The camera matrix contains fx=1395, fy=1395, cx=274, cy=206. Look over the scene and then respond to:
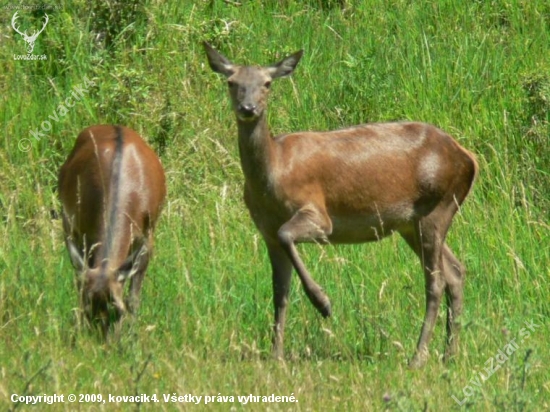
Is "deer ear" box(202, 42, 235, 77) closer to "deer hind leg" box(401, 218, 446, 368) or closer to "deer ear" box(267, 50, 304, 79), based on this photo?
"deer ear" box(267, 50, 304, 79)

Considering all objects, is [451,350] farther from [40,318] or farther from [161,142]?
[161,142]

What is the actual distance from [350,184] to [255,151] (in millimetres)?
757

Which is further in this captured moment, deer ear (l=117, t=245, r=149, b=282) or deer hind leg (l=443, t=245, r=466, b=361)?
deer hind leg (l=443, t=245, r=466, b=361)

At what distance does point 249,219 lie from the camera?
10.9 m

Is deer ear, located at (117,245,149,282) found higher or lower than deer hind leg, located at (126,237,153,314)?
higher

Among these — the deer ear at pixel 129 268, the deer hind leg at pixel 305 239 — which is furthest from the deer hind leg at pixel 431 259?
the deer ear at pixel 129 268

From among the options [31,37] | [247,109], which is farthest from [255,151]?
[31,37]

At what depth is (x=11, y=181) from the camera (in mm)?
11320

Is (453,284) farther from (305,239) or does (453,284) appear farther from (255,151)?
(255,151)

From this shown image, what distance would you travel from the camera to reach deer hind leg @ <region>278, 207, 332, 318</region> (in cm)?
870

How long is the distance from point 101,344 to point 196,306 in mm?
991

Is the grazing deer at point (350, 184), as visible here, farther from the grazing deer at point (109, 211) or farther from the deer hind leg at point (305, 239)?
the grazing deer at point (109, 211)

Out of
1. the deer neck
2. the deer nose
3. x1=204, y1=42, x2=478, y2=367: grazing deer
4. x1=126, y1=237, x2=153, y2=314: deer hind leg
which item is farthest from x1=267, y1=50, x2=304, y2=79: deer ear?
x1=126, y1=237, x2=153, y2=314: deer hind leg

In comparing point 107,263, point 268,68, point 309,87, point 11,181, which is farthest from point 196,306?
point 309,87
